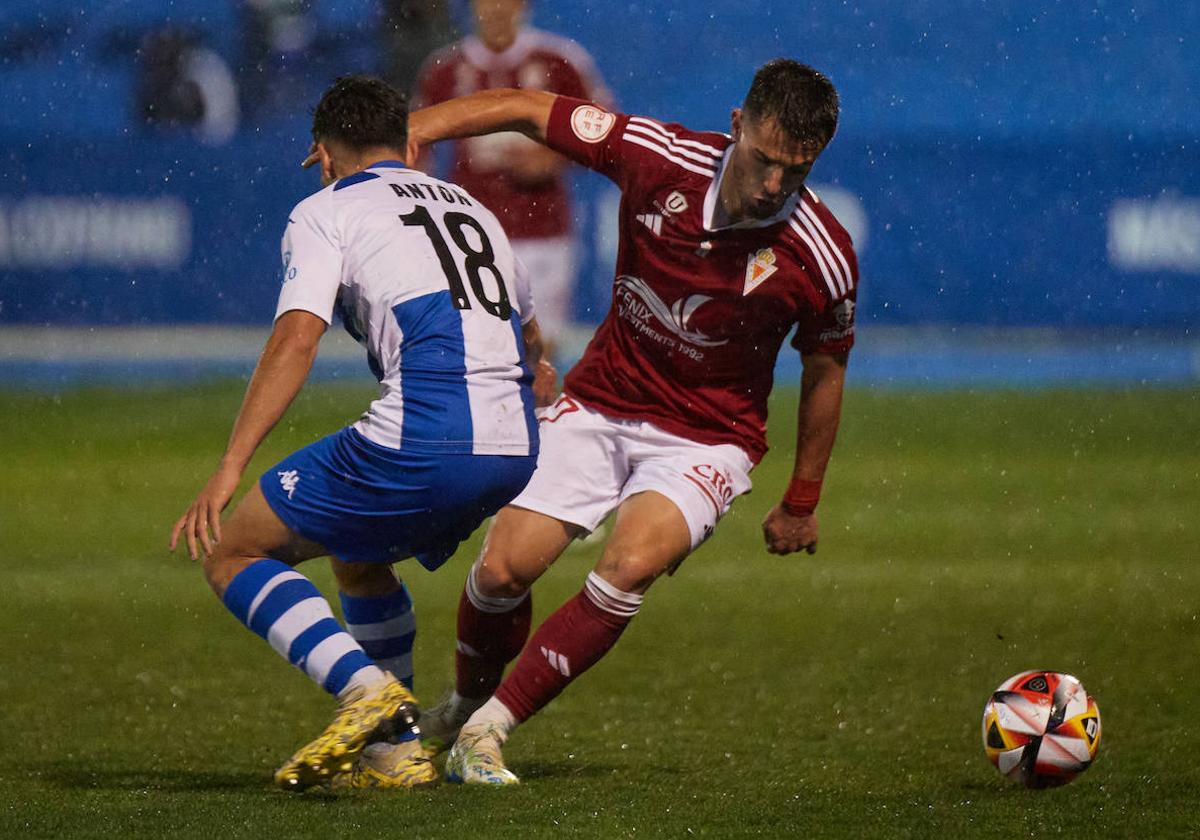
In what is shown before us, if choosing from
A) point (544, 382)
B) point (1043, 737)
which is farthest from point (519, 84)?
point (1043, 737)

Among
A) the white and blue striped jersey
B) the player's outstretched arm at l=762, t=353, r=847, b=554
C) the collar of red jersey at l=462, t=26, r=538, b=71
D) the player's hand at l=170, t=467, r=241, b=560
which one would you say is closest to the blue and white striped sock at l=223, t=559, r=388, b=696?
the player's hand at l=170, t=467, r=241, b=560

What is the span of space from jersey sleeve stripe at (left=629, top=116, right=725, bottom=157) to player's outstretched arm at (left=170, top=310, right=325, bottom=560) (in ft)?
4.56

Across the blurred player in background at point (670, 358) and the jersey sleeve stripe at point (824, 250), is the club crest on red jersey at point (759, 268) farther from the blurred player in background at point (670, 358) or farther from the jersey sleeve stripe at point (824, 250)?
the jersey sleeve stripe at point (824, 250)

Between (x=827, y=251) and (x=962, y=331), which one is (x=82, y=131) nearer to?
(x=962, y=331)

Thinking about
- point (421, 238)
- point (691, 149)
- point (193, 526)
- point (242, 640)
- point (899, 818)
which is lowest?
point (242, 640)

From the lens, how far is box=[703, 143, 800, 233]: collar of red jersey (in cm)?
514

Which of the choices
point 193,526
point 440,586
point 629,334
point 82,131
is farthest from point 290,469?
point 82,131

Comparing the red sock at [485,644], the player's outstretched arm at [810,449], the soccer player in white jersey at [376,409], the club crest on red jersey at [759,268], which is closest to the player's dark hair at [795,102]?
the club crest on red jersey at [759,268]

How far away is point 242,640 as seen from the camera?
704cm

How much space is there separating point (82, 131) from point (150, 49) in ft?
4.66

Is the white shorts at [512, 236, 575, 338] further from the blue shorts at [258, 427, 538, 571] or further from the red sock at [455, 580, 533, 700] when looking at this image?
the blue shorts at [258, 427, 538, 571]

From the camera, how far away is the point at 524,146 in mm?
10039

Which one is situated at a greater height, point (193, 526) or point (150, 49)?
point (150, 49)

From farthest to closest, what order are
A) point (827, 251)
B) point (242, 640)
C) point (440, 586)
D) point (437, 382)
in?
point (440, 586) < point (242, 640) < point (827, 251) < point (437, 382)
